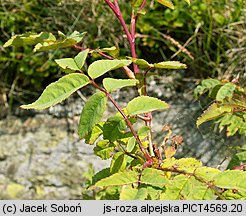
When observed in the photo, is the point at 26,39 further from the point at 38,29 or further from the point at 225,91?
the point at 38,29

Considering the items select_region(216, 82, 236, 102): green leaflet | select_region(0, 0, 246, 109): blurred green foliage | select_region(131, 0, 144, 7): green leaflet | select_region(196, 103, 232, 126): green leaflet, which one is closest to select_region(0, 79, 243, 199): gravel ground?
select_region(0, 0, 246, 109): blurred green foliage

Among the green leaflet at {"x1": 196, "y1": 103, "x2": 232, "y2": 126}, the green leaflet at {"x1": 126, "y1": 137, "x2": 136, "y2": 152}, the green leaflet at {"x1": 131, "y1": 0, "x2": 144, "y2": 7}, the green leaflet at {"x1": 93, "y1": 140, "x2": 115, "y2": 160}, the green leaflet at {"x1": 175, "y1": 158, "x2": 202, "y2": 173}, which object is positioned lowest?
the green leaflet at {"x1": 196, "y1": 103, "x2": 232, "y2": 126}

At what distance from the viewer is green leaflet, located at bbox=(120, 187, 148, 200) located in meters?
0.66

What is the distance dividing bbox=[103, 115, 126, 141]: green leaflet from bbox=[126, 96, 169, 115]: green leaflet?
0.9 inches

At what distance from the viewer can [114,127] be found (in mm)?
761

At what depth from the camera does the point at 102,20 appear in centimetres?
254

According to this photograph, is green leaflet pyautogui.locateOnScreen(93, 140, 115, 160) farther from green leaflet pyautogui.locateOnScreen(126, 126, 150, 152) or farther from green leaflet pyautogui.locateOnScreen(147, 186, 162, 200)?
green leaflet pyautogui.locateOnScreen(147, 186, 162, 200)

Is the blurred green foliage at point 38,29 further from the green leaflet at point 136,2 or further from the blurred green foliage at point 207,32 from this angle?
the green leaflet at point 136,2

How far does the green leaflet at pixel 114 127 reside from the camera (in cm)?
75

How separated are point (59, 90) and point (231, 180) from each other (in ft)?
0.87

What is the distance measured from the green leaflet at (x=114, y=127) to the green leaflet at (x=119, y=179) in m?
0.08

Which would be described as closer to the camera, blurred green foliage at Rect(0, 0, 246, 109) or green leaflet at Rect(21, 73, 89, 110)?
green leaflet at Rect(21, 73, 89, 110)

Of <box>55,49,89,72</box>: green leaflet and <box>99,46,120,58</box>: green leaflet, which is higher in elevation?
<box>55,49,89,72</box>: green leaflet
